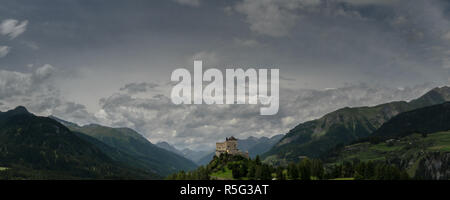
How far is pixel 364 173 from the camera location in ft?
639
